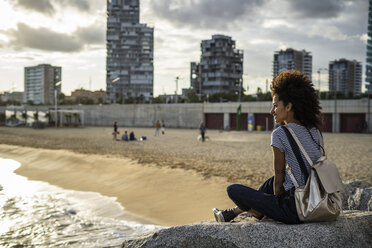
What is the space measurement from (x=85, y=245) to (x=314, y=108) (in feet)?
15.5

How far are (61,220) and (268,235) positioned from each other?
233 inches

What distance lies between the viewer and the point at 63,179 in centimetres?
1271

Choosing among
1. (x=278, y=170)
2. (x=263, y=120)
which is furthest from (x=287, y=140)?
(x=263, y=120)

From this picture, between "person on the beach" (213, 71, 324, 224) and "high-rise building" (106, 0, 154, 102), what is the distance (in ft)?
372

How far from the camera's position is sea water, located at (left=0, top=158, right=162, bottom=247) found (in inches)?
246

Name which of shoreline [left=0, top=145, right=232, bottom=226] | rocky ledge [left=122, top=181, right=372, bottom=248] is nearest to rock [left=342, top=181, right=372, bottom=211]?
rocky ledge [left=122, top=181, right=372, bottom=248]

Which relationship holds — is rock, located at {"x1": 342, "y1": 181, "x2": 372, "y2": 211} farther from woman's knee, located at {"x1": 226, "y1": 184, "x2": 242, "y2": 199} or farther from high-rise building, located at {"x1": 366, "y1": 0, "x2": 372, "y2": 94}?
high-rise building, located at {"x1": 366, "y1": 0, "x2": 372, "y2": 94}

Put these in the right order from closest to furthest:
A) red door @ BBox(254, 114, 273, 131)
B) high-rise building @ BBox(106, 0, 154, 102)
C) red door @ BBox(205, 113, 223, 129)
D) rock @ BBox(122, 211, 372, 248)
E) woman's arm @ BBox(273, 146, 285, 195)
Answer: rock @ BBox(122, 211, 372, 248)
woman's arm @ BBox(273, 146, 285, 195)
red door @ BBox(254, 114, 273, 131)
red door @ BBox(205, 113, 223, 129)
high-rise building @ BBox(106, 0, 154, 102)

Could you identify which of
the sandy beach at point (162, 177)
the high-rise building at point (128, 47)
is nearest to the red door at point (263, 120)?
the sandy beach at point (162, 177)

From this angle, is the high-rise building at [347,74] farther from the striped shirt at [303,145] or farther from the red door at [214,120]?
the striped shirt at [303,145]

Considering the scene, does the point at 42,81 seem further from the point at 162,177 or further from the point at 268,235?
the point at 268,235

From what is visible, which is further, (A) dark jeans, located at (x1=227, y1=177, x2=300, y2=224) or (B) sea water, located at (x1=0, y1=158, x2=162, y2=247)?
(B) sea water, located at (x1=0, y1=158, x2=162, y2=247)

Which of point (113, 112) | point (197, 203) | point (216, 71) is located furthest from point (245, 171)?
point (216, 71)

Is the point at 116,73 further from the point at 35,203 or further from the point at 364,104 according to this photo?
the point at 35,203
